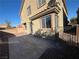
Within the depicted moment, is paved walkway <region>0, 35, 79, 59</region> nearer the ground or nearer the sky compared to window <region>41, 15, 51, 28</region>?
nearer the ground

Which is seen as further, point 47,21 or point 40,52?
point 47,21

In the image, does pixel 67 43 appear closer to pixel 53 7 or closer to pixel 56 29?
pixel 56 29

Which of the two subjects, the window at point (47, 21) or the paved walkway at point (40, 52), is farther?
the window at point (47, 21)

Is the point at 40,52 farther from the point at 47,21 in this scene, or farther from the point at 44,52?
the point at 47,21

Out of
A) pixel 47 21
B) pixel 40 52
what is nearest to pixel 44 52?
pixel 40 52

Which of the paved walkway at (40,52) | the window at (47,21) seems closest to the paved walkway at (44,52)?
the paved walkway at (40,52)

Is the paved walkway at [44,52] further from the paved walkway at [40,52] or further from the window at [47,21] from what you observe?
the window at [47,21]

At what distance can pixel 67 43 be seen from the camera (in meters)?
7.91

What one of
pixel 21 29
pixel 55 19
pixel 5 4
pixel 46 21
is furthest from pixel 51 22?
pixel 21 29

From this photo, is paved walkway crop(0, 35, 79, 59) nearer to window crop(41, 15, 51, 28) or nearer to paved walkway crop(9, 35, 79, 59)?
paved walkway crop(9, 35, 79, 59)

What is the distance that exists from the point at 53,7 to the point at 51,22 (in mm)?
1555

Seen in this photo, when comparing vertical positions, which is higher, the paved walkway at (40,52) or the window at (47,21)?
the window at (47,21)

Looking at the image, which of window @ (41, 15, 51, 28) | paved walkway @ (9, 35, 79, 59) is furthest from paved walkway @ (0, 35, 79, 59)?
window @ (41, 15, 51, 28)

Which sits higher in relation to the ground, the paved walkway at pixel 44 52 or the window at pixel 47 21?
the window at pixel 47 21
